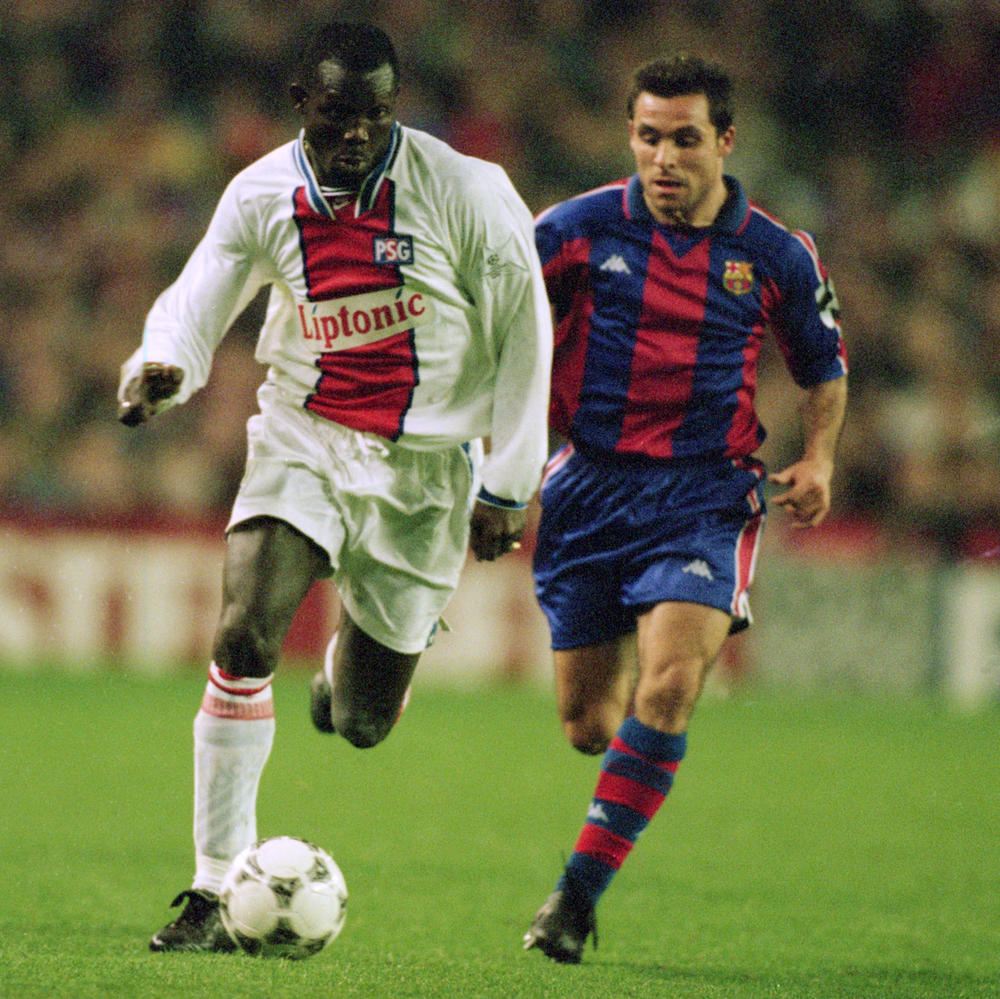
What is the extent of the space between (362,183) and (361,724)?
146 centimetres

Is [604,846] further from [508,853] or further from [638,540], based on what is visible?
[508,853]

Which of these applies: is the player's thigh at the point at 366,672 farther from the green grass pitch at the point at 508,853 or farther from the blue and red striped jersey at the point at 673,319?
the blue and red striped jersey at the point at 673,319

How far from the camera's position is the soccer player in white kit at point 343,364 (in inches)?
154

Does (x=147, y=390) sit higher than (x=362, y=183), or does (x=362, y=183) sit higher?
(x=362, y=183)

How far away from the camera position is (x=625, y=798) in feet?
14.0

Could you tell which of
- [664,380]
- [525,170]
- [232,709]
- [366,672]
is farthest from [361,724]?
Answer: [525,170]

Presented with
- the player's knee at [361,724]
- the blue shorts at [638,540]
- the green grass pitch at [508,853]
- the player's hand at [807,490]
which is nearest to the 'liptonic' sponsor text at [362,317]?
the blue shorts at [638,540]

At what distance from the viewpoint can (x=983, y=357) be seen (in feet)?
39.3

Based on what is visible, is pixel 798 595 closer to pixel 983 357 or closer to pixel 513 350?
pixel 983 357

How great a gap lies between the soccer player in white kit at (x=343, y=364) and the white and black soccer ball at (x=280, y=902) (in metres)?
0.16

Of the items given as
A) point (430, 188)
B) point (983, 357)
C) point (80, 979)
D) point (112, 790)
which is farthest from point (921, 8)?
point (80, 979)

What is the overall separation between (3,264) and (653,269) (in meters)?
8.49

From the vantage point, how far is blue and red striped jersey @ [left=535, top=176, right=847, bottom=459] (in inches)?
183

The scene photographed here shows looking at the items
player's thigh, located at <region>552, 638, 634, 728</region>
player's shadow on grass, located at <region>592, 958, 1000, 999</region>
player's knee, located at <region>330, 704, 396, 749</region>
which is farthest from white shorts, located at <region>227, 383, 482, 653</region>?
player's shadow on grass, located at <region>592, 958, 1000, 999</region>
